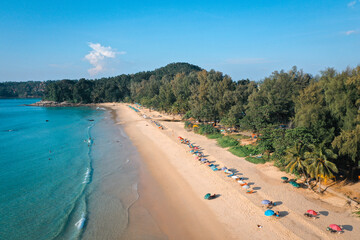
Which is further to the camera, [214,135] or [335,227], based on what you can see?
[214,135]

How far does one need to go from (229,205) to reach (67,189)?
61.2 ft

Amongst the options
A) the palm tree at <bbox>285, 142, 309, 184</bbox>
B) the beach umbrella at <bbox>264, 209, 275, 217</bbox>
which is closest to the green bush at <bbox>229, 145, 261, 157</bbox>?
the palm tree at <bbox>285, 142, 309, 184</bbox>

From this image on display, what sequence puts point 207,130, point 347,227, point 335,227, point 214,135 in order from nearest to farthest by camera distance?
1. point 335,227
2. point 347,227
3. point 214,135
4. point 207,130

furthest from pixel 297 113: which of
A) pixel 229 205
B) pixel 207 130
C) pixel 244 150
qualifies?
pixel 207 130

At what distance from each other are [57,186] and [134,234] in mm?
14161

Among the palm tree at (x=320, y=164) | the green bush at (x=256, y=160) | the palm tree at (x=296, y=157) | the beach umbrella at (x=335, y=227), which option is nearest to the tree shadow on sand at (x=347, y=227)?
the beach umbrella at (x=335, y=227)

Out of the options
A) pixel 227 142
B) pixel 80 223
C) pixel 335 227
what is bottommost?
pixel 80 223

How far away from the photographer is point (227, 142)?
3556cm

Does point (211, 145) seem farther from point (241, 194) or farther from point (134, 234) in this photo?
point (134, 234)

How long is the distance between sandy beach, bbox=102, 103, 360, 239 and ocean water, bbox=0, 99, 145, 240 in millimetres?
2502

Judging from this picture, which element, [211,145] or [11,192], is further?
[211,145]

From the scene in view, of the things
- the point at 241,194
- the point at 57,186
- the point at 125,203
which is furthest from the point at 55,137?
the point at 241,194

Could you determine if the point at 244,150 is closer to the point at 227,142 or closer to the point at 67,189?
the point at 227,142

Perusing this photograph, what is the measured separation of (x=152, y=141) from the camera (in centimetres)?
4272
